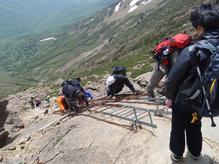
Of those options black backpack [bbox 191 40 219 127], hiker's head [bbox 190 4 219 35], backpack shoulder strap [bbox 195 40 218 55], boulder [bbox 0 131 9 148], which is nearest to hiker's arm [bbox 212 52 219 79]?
black backpack [bbox 191 40 219 127]

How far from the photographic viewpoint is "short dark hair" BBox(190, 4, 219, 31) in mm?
5613

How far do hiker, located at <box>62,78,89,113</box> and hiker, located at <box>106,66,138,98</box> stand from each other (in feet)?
4.31

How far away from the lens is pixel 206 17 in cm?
562

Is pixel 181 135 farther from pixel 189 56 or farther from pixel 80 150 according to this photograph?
pixel 80 150

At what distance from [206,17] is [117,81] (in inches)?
413

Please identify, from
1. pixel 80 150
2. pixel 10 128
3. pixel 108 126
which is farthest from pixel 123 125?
pixel 10 128

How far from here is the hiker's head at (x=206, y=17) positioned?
561 centimetres

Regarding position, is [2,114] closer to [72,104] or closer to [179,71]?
[72,104]

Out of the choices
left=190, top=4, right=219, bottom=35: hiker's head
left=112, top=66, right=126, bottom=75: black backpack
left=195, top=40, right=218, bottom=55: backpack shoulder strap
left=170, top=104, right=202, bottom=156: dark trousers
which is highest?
left=190, top=4, right=219, bottom=35: hiker's head

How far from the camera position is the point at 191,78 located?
568 centimetres

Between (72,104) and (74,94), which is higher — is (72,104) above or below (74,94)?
below

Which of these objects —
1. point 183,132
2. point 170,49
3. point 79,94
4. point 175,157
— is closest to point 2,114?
point 79,94

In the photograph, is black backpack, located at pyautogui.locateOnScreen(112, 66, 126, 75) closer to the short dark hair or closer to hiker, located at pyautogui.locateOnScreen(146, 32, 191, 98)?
hiker, located at pyautogui.locateOnScreen(146, 32, 191, 98)

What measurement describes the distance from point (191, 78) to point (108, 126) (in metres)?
5.25
